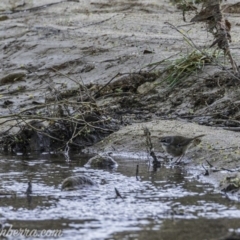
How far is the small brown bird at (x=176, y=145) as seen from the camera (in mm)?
6992

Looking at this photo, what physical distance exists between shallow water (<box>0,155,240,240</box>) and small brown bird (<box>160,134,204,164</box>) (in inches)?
8.6

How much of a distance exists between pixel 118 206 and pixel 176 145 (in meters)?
1.74

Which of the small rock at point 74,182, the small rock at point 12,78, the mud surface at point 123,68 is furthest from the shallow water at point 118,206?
the small rock at point 12,78

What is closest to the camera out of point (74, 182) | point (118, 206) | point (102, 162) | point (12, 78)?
point (118, 206)

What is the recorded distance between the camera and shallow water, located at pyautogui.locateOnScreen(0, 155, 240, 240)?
187 inches

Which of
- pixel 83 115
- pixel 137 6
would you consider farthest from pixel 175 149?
pixel 137 6

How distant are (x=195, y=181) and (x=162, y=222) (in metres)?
1.32

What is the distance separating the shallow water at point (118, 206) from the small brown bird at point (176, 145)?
A: 0.71 ft

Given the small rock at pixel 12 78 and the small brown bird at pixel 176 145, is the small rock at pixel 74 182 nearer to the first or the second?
the small brown bird at pixel 176 145

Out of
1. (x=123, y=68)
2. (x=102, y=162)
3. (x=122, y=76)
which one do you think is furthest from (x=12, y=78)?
(x=102, y=162)

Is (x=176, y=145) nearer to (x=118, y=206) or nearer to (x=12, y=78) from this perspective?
(x=118, y=206)

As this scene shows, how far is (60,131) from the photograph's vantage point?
810cm

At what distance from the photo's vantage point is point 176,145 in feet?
23.0

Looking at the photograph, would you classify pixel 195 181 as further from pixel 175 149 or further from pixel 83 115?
pixel 83 115
